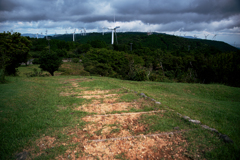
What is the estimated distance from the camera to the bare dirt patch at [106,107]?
226 inches

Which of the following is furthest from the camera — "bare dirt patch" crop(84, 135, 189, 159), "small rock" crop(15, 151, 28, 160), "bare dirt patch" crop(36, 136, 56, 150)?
"bare dirt patch" crop(36, 136, 56, 150)

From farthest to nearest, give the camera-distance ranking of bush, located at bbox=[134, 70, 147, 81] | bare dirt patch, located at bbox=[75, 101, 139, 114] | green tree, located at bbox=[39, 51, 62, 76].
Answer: green tree, located at bbox=[39, 51, 62, 76]
bush, located at bbox=[134, 70, 147, 81]
bare dirt patch, located at bbox=[75, 101, 139, 114]

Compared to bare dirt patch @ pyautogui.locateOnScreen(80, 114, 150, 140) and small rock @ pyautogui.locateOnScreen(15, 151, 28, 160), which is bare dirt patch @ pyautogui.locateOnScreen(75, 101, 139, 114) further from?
small rock @ pyautogui.locateOnScreen(15, 151, 28, 160)

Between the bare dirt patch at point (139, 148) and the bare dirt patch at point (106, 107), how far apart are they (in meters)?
2.06

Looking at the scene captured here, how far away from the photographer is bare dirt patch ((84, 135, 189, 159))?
10.6 feet

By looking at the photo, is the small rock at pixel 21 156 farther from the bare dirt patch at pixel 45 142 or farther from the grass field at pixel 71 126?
the bare dirt patch at pixel 45 142

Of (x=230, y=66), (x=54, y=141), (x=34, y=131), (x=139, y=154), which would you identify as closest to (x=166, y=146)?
(x=139, y=154)

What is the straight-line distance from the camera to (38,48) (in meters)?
61.7

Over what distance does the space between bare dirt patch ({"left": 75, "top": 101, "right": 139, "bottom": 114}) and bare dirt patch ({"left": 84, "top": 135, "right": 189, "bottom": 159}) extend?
6.77 ft

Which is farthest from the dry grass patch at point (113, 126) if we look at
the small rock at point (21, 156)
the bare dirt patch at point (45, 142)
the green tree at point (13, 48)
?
the green tree at point (13, 48)

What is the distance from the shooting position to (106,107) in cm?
608

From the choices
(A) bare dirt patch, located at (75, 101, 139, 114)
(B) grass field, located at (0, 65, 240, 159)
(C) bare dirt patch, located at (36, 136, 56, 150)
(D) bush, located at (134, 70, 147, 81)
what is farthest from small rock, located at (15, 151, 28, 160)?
(D) bush, located at (134, 70, 147, 81)

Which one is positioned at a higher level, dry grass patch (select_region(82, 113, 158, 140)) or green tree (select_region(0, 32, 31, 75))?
green tree (select_region(0, 32, 31, 75))

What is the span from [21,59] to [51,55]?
386 cm
